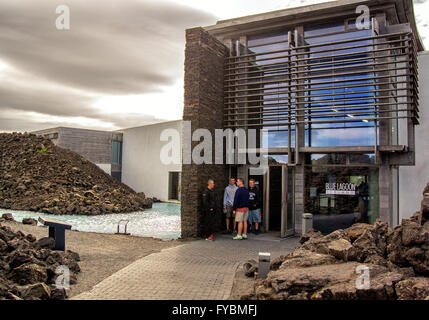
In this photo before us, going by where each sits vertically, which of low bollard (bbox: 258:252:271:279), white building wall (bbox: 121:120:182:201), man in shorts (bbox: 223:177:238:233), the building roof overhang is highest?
the building roof overhang

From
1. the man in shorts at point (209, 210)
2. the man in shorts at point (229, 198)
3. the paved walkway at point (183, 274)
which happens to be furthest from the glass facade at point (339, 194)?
the man in shorts at point (209, 210)

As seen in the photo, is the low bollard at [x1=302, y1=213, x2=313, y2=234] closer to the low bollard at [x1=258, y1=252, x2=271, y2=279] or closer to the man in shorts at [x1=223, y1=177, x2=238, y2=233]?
the man in shorts at [x1=223, y1=177, x2=238, y2=233]

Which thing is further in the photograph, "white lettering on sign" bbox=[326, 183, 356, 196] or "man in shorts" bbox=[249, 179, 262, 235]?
"man in shorts" bbox=[249, 179, 262, 235]

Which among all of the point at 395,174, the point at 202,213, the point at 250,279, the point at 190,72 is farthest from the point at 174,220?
the point at 250,279

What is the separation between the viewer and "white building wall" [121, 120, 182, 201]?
27.8m

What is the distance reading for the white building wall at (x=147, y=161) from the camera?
2781 centimetres

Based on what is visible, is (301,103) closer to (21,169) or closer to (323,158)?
(323,158)

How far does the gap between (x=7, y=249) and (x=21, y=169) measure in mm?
21428

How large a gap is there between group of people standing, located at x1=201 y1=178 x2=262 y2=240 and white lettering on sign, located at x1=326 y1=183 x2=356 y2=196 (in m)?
2.28

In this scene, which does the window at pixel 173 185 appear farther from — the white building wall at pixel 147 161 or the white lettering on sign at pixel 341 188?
the white lettering on sign at pixel 341 188

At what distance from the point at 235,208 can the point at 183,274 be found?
4.51 meters

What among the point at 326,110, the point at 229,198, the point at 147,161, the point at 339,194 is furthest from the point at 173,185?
the point at 339,194

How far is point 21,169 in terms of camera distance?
25859mm

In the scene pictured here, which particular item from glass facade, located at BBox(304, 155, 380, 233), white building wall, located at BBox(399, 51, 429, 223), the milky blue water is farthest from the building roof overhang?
the milky blue water
